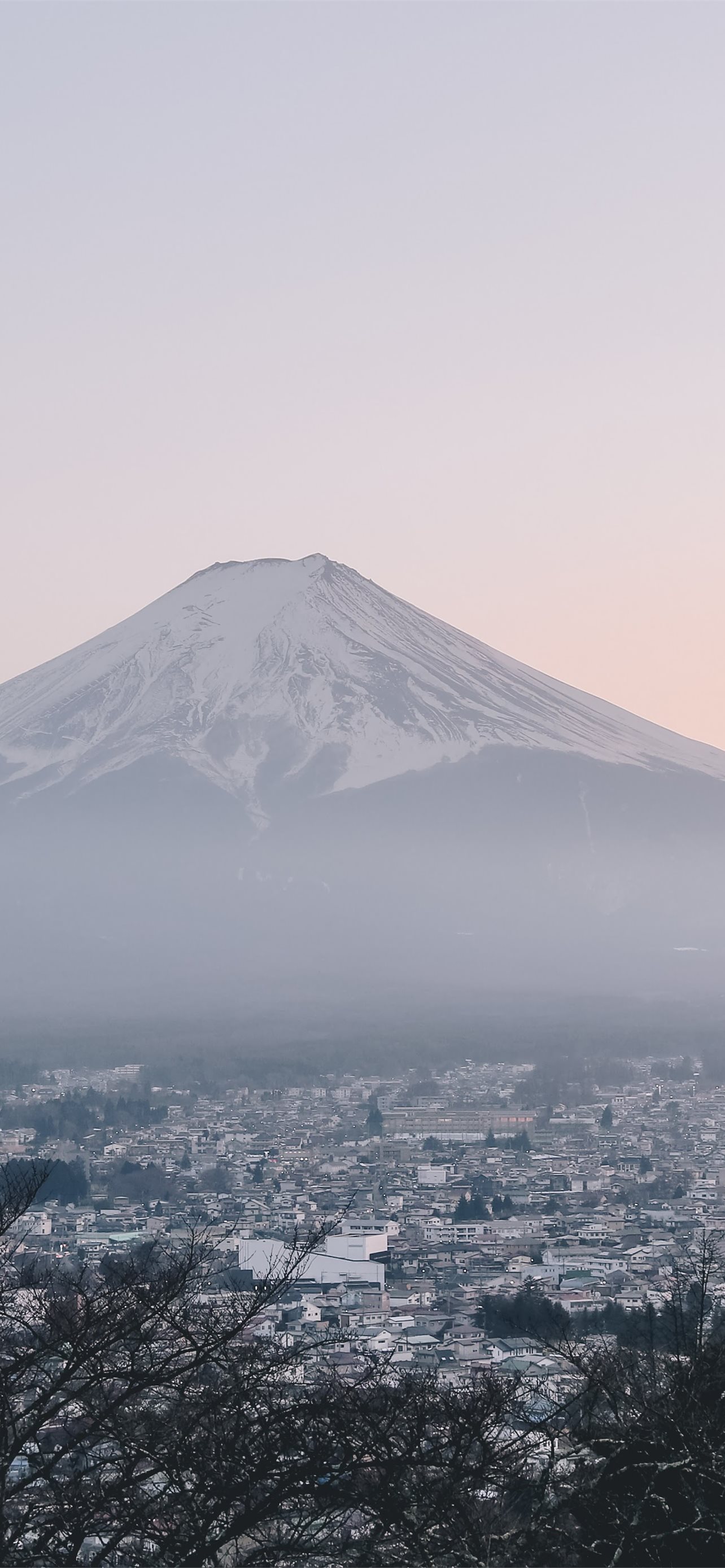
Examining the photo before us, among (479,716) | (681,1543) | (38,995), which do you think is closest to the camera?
(681,1543)

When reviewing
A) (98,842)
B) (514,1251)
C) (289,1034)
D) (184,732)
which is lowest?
(514,1251)

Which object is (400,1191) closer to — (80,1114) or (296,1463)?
(80,1114)

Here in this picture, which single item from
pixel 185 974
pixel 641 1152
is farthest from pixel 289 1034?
pixel 641 1152

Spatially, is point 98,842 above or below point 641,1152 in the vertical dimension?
above

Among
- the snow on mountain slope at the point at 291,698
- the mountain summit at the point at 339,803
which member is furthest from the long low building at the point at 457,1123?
the snow on mountain slope at the point at 291,698

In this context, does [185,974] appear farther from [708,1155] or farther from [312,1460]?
[312,1460]

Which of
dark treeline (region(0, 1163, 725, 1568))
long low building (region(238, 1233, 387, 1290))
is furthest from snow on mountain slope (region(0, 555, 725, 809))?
dark treeline (region(0, 1163, 725, 1568))
